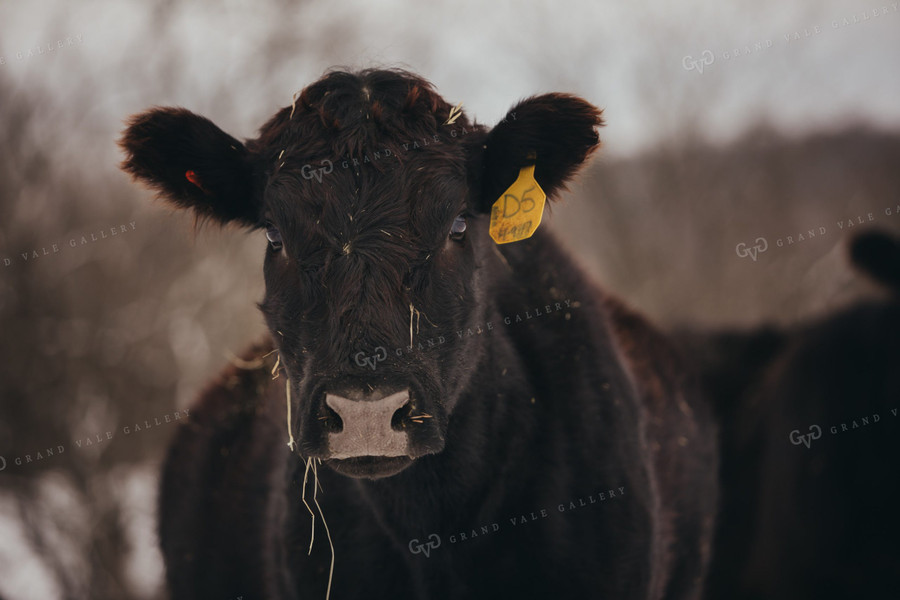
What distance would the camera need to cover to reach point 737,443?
230 inches

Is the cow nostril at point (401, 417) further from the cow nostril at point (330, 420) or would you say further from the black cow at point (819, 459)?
the black cow at point (819, 459)

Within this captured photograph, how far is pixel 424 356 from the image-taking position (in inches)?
92.4

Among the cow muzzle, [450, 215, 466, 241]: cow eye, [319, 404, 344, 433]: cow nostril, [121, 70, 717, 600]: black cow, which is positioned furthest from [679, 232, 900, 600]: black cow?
[319, 404, 344, 433]: cow nostril

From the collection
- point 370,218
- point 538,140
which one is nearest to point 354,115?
point 370,218

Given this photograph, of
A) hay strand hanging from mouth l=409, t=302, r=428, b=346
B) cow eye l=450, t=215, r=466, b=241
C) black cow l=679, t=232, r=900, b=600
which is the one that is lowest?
black cow l=679, t=232, r=900, b=600

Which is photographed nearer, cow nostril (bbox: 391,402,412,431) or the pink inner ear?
cow nostril (bbox: 391,402,412,431)

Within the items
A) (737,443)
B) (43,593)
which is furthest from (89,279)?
(737,443)

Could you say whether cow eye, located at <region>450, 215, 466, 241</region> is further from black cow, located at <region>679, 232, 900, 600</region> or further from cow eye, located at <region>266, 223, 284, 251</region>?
black cow, located at <region>679, 232, 900, 600</region>

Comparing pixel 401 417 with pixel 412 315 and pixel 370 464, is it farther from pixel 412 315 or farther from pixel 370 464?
pixel 412 315

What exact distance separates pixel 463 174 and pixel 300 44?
241 inches

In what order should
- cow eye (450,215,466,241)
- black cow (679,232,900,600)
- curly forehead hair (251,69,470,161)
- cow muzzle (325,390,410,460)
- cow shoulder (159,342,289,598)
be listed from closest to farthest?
cow muzzle (325,390,410,460) < curly forehead hair (251,69,470,161) < cow eye (450,215,466,241) < cow shoulder (159,342,289,598) < black cow (679,232,900,600)

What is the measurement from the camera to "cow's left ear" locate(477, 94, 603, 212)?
2750 mm

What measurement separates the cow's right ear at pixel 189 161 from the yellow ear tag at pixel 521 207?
1.15m

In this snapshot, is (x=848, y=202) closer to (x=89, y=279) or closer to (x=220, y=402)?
(x=220, y=402)
